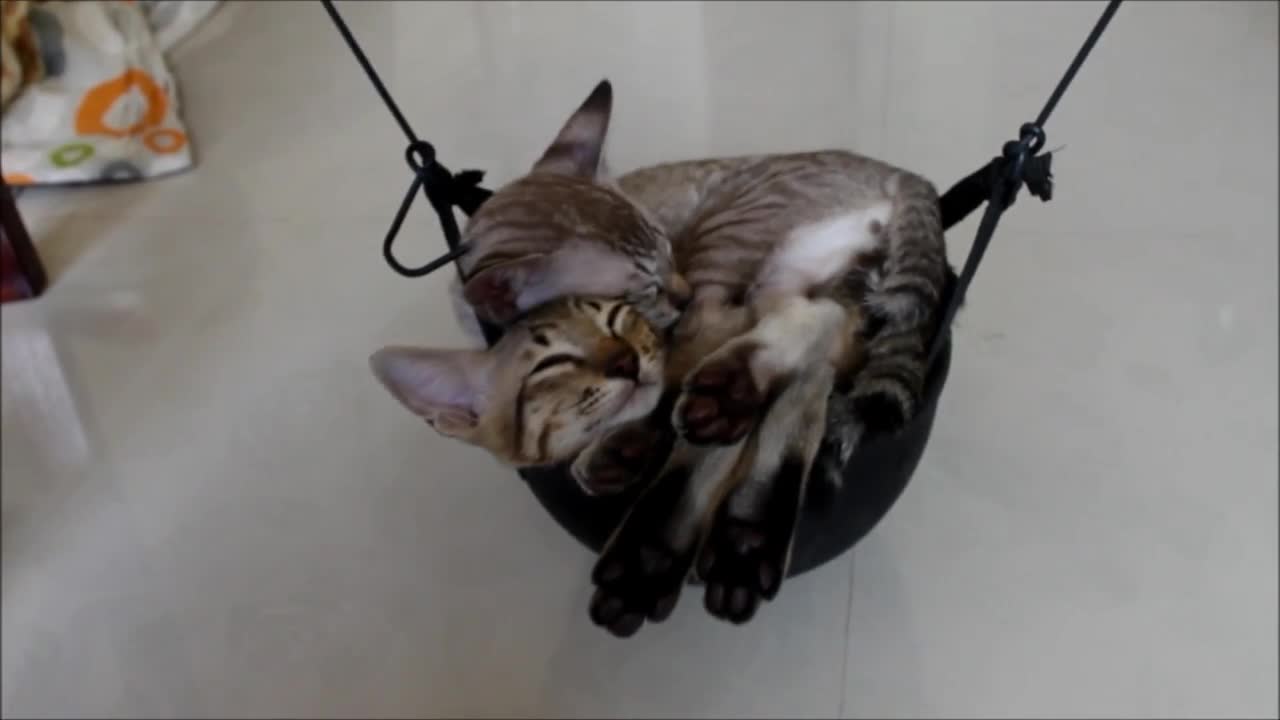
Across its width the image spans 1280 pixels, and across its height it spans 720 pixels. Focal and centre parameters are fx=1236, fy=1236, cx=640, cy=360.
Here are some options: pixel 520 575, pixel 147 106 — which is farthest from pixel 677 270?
pixel 147 106

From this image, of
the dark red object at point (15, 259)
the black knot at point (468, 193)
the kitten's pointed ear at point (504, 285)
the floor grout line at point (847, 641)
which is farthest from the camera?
the dark red object at point (15, 259)

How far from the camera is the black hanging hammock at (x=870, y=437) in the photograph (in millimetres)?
820

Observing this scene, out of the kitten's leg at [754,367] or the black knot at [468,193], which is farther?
the black knot at [468,193]

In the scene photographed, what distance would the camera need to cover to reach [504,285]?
2.55 ft

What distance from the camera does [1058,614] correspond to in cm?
110

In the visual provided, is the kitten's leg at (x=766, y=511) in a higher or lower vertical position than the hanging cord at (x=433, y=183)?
lower

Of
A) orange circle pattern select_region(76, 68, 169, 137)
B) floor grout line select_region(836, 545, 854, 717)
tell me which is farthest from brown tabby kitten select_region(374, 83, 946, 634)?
orange circle pattern select_region(76, 68, 169, 137)

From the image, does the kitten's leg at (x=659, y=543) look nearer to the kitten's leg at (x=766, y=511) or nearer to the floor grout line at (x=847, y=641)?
the kitten's leg at (x=766, y=511)

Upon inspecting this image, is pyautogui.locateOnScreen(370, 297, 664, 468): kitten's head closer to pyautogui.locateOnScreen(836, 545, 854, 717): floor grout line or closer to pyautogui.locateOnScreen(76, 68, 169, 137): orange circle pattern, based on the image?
pyautogui.locateOnScreen(836, 545, 854, 717): floor grout line

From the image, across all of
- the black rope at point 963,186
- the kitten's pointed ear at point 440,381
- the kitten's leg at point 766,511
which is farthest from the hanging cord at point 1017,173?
the kitten's pointed ear at point 440,381

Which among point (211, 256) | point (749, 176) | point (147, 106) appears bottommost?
point (211, 256)

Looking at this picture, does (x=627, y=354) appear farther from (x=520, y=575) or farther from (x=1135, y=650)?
(x=1135, y=650)

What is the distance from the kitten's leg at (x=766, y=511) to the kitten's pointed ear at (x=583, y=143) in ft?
0.74

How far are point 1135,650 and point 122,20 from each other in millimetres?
1463
